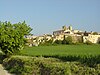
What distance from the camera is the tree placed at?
41125 mm

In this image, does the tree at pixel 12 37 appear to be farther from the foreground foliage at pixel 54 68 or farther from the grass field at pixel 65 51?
the foreground foliage at pixel 54 68

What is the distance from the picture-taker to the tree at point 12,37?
4112cm

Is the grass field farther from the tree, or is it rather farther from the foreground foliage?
the foreground foliage

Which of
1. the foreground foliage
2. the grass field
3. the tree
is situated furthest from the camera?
the tree

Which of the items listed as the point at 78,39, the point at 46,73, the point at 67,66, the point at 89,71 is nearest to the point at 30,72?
the point at 46,73

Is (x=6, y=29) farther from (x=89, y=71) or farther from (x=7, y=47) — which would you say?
(x=89, y=71)

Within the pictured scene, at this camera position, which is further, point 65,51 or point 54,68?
point 65,51

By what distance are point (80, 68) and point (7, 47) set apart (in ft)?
88.6

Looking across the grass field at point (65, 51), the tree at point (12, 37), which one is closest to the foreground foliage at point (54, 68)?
the grass field at point (65, 51)

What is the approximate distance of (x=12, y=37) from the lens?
4128 centimetres

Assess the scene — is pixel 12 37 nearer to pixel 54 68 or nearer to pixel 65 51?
pixel 65 51

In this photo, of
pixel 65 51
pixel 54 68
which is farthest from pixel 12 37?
pixel 54 68

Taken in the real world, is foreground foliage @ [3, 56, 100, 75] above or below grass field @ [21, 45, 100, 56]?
above

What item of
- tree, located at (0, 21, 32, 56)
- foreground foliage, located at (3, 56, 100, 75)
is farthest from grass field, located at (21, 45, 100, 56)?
foreground foliage, located at (3, 56, 100, 75)
